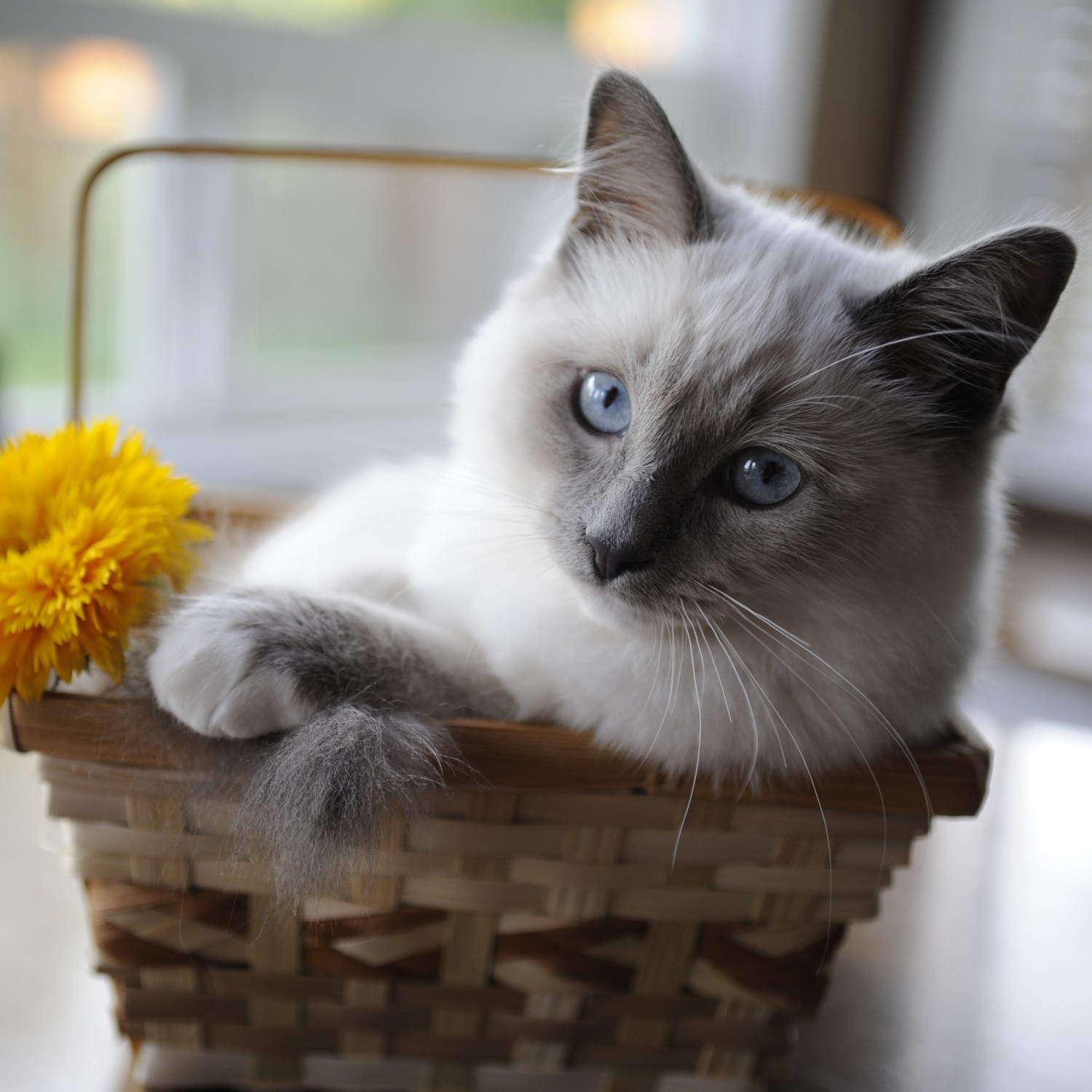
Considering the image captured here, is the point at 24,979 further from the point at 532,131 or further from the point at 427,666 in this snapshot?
the point at 532,131

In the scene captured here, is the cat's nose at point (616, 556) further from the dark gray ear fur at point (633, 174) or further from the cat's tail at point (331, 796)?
the dark gray ear fur at point (633, 174)

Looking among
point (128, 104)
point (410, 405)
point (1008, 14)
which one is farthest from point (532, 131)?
point (1008, 14)

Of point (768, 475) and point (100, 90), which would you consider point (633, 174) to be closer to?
point (768, 475)

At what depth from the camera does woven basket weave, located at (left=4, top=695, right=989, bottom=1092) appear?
83 cm

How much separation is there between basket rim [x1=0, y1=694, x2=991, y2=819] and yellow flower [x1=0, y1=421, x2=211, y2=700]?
30 mm

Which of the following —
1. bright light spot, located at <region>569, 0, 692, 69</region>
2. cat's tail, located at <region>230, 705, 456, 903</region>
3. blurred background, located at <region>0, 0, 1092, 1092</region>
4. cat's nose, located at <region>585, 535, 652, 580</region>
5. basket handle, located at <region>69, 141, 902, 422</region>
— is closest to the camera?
cat's tail, located at <region>230, 705, 456, 903</region>

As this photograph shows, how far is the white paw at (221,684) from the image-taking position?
81 cm

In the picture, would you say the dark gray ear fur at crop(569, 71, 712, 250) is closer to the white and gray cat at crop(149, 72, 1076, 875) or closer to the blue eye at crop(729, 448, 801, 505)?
the white and gray cat at crop(149, 72, 1076, 875)

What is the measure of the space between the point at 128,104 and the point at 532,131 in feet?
3.38

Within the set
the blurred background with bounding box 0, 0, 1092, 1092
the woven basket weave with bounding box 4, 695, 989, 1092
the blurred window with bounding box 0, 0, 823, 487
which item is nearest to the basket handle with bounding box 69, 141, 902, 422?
the blurred background with bounding box 0, 0, 1092, 1092

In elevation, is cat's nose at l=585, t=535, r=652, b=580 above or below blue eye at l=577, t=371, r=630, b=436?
below

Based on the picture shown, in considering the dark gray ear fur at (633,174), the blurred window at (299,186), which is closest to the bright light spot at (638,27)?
the blurred window at (299,186)

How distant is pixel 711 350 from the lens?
938 millimetres

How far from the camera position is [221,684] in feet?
2.66
